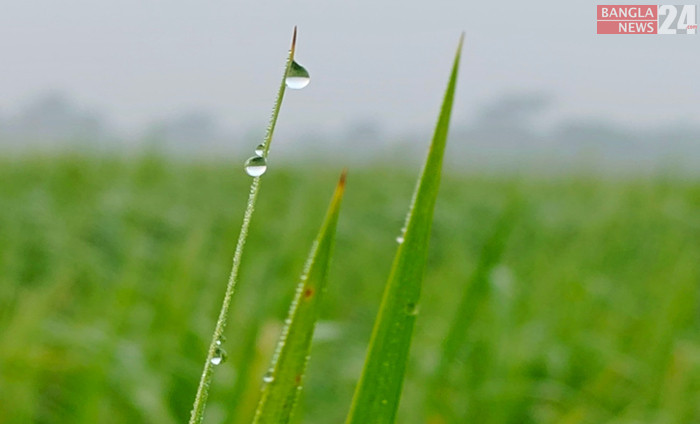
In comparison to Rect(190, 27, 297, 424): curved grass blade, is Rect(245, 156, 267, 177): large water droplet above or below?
above

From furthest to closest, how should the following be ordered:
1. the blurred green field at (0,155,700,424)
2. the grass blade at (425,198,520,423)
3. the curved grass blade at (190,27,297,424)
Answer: the blurred green field at (0,155,700,424) < the grass blade at (425,198,520,423) < the curved grass blade at (190,27,297,424)

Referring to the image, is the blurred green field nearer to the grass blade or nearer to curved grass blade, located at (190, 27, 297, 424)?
the grass blade

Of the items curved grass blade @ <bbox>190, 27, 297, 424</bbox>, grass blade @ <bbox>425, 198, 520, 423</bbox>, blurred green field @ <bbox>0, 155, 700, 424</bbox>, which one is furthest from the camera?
blurred green field @ <bbox>0, 155, 700, 424</bbox>

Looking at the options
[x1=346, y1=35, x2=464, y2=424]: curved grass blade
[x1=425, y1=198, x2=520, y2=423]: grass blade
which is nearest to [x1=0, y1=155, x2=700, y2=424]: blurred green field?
[x1=425, y1=198, x2=520, y2=423]: grass blade

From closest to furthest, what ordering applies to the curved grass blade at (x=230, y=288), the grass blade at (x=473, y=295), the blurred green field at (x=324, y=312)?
1. the curved grass blade at (x=230, y=288)
2. the grass blade at (x=473, y=295)
3. the blurred green field at (x=324, y=312)

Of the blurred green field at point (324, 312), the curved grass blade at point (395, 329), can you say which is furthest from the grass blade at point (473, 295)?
the curved grass blade at point (395, 329)

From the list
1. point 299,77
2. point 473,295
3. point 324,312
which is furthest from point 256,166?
point 324,312

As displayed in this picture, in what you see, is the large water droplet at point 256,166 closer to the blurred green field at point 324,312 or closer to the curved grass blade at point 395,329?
the curved grass blade at point 395,329
